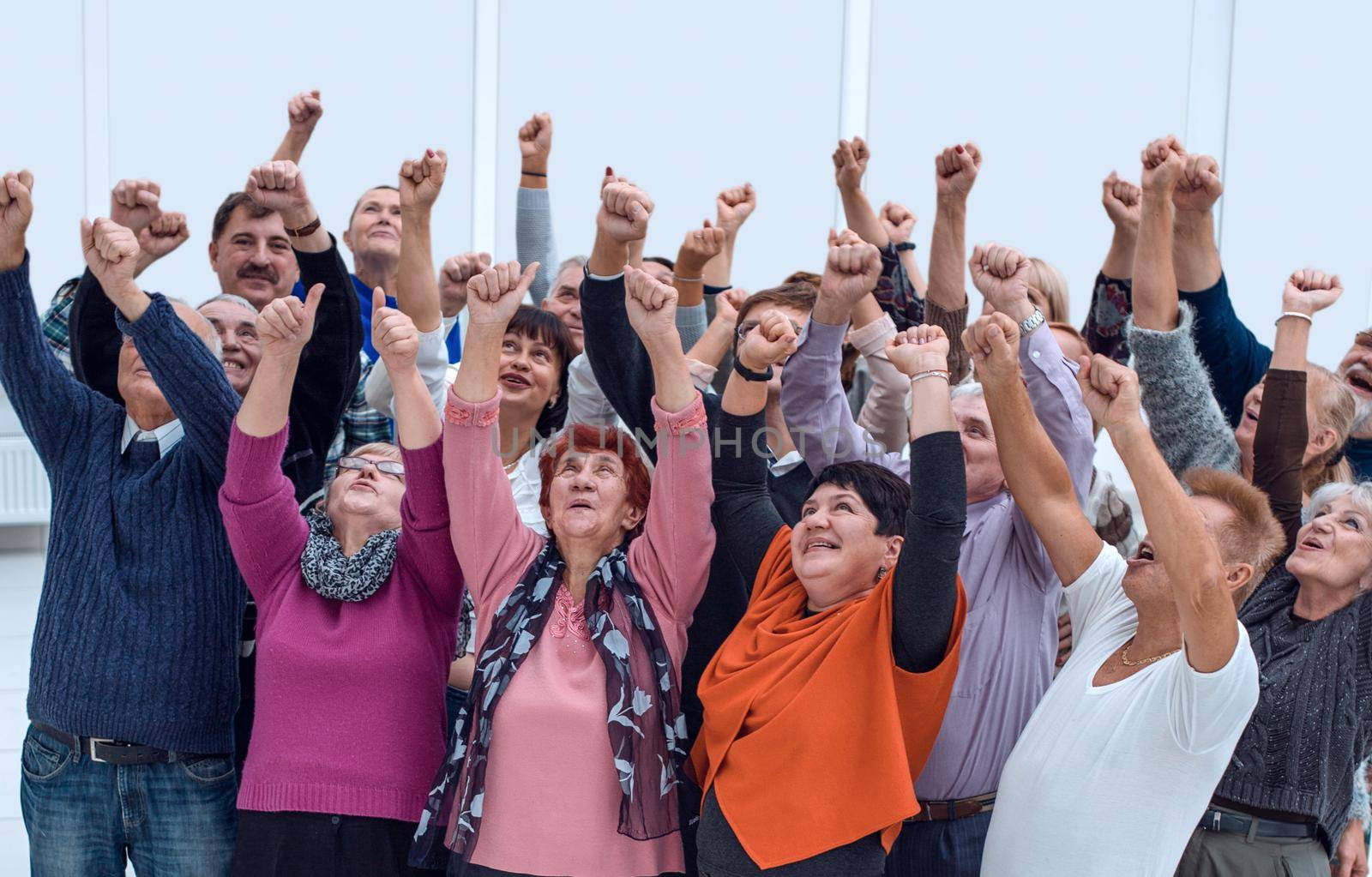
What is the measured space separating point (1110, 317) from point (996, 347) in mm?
1046

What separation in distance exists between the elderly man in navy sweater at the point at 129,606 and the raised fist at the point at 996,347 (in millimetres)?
1087

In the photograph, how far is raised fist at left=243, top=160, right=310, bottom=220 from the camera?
2.11m

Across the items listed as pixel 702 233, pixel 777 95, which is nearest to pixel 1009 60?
pixel 777 95

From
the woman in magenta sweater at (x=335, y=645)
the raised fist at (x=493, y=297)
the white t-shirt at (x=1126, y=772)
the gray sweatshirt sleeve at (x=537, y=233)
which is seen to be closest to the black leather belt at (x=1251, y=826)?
the white t-shirt at (x=1126, y=772)

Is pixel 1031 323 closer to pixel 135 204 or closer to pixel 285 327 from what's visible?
pixel 285 327

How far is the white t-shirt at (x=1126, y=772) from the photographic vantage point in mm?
1510

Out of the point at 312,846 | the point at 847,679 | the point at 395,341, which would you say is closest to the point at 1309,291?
the point at 847,679

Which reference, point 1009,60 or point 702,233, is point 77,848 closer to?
point 702,233

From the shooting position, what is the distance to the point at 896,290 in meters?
2.71

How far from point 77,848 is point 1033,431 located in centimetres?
147

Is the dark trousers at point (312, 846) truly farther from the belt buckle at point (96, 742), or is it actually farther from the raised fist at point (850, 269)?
the raised fist at point (850, 269)

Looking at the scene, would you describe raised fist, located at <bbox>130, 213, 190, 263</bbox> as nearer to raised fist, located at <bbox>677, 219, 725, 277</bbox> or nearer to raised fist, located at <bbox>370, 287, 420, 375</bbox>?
raised fist, located at <bbox>370, 287, 420, 375</bbox>

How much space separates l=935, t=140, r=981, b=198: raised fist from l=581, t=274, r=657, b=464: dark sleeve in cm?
65

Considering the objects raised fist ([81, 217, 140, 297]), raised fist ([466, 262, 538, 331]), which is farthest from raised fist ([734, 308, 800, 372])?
raised fist ([81, 217, 140, 297])
